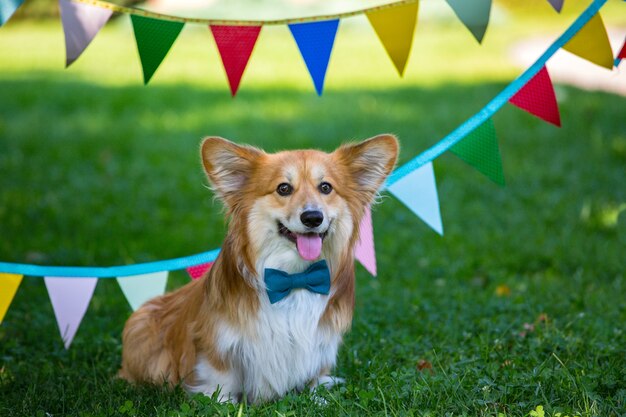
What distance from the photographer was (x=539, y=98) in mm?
4402

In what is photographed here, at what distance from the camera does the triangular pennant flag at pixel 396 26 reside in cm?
428

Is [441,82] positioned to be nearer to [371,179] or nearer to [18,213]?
[18,213]

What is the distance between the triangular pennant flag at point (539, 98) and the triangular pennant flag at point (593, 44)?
0.69ft

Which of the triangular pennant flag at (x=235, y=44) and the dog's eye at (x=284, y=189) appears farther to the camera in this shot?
the triangular pennant flag at (x=235, y=44)

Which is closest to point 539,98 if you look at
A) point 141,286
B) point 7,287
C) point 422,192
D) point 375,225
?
point 422,192

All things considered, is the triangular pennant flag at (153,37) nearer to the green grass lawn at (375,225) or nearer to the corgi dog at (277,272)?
the corgi dog at (277,272)

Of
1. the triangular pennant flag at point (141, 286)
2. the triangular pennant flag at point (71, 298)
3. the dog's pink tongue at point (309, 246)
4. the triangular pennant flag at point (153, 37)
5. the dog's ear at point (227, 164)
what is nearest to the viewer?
the dog's pink tongue at point (309, 246)

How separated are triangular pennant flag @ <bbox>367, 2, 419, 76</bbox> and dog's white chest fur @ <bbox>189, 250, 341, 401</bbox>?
4.69 ft

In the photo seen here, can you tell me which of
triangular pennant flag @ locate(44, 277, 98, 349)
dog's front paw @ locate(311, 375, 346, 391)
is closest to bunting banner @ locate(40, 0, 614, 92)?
triangular pennant flag @ locate(44, 277, 98, 349)

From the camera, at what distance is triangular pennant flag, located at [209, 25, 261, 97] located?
424cm

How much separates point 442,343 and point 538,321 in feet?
2.25

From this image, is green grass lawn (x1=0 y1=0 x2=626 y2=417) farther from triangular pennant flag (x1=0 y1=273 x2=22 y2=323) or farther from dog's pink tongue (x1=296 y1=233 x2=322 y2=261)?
dog's pink tongue (x1=296 y1=233 x2=322 y2=261)

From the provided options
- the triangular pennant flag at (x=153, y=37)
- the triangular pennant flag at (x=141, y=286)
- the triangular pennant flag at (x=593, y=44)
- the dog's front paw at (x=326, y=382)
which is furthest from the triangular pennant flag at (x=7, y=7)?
the triangular pennant flag at (x=593, y=44)

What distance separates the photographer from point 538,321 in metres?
4.85
